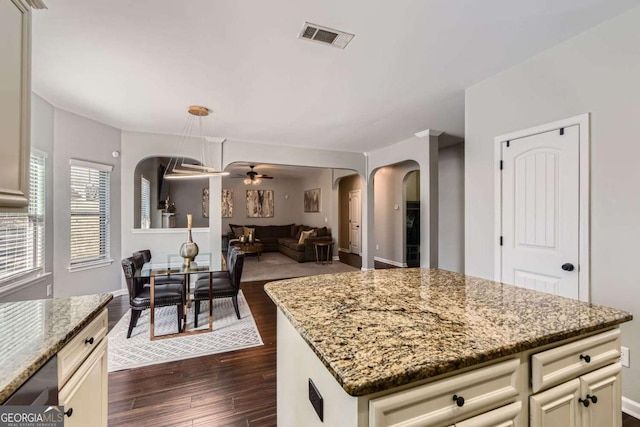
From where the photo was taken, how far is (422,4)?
6.13ft

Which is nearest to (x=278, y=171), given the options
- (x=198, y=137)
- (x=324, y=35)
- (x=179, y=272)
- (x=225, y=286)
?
(x=198, y=137)

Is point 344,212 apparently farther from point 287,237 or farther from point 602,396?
point 602,396

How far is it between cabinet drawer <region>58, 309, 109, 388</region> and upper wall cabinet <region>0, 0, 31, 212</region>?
0.60 meters

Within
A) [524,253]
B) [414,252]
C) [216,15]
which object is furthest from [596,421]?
[414,252]

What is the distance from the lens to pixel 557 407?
1117 mm

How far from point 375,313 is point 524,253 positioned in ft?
6.85

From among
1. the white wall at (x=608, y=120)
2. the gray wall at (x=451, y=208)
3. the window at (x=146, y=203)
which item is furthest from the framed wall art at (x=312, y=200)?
the white wall at (x=608, y=120)

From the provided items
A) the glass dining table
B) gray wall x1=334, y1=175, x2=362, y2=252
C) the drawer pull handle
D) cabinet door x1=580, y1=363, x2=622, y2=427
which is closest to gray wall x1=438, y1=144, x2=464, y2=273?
gray wall x1=334, y1=175, x2=362, y2=252

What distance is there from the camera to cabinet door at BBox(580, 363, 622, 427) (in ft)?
3.90

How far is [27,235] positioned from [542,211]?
5271mm

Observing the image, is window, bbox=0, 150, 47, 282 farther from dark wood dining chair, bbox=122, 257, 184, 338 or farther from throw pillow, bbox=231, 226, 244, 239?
throw pillow, bbox=231, 226, 244, 239

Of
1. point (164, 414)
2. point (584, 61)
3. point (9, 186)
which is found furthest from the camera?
point (584, 61)

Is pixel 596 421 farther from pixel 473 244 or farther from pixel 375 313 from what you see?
pixel 473 244

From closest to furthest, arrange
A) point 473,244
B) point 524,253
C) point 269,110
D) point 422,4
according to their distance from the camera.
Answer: point 422,4
point 524,253
point 473,244
point 269,110
